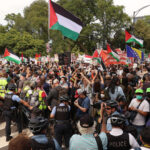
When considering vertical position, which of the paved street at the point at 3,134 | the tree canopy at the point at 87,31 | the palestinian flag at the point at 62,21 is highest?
the tree canopy at the point at 87,31

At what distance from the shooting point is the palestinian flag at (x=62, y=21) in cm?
707

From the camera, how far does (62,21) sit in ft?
23.7

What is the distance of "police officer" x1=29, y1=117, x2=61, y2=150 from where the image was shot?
2.56m

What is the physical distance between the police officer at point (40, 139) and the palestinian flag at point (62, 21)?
4838 mm

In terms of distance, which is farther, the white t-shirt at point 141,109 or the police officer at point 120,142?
the white t-shirt at point 141,109

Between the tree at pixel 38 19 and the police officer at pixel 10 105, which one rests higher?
the tree at pixel 38 19

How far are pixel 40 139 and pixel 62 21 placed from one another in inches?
211

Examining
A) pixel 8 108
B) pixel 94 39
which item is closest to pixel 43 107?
pixel 8 108

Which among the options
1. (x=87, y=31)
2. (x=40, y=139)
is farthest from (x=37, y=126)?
(x=87, y=31)

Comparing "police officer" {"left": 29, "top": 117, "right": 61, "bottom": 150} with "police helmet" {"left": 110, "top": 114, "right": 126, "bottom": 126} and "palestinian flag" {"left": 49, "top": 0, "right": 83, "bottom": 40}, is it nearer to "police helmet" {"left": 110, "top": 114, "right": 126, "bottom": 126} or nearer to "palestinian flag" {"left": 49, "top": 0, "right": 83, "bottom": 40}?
"police helmet" {"left": 110, "top": 114, "right": 126, "bottom": 126}

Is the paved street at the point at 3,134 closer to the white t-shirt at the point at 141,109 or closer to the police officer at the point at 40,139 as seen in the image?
the police officer at the point at 40,139

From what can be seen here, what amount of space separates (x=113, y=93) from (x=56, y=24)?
11.4 feet

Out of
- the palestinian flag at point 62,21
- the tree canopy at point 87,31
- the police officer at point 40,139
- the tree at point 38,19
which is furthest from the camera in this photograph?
the tree at point 38,19

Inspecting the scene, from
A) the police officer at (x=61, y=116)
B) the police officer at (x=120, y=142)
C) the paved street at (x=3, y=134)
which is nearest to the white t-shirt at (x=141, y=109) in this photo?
the police officer at (x=61, y=116)
